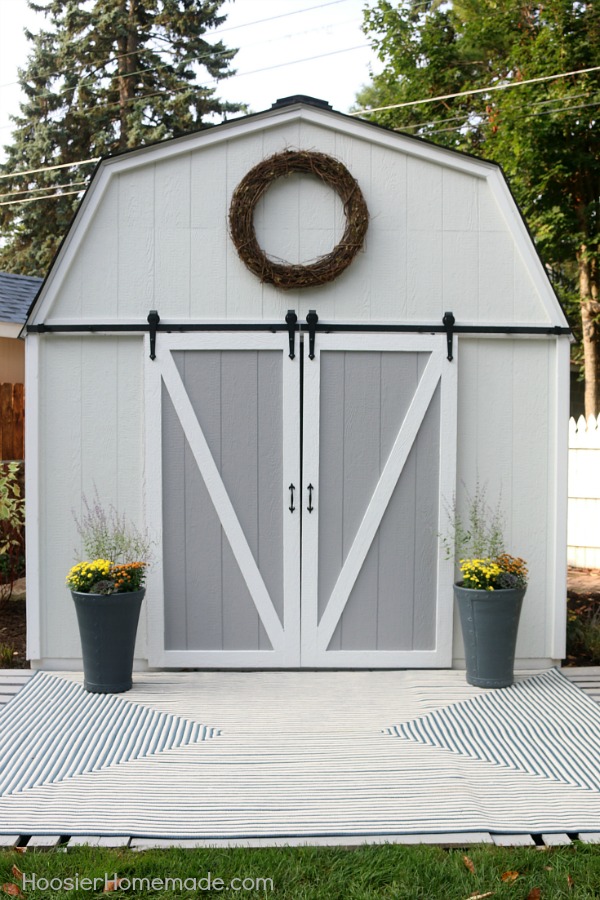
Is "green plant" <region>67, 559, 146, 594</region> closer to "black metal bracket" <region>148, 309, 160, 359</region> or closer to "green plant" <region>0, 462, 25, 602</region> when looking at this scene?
"black metal bracket" <region>148, 309, 160, 359</region>

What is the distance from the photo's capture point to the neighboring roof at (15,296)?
9820mm

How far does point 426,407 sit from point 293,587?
54.2 inches

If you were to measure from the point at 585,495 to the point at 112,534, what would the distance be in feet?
17.4

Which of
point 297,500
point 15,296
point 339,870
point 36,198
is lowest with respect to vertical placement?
point 339,870

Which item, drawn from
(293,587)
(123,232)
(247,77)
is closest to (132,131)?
(247,77)

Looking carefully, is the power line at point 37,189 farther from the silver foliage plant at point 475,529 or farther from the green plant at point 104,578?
the silver foliage plant at point 475,529

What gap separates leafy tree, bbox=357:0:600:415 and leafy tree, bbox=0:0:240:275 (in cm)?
510

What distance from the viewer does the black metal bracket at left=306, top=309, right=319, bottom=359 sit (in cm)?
530

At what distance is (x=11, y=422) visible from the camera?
8.49 m

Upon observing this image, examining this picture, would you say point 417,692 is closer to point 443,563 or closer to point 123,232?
point 443,563

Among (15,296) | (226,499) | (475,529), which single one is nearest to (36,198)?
(15,296)

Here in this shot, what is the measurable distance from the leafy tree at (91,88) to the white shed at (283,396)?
1466cm

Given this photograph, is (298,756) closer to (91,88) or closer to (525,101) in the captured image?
(525,101)

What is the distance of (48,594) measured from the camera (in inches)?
213
